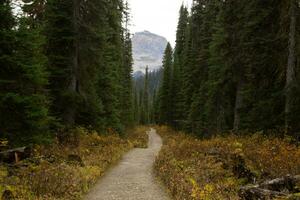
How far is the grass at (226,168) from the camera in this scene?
11.4 metres

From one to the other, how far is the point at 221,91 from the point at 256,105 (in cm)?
874

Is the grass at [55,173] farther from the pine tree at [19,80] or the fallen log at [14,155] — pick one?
the pine tree at [19,80]

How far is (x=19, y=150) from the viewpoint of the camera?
1359 centimetres

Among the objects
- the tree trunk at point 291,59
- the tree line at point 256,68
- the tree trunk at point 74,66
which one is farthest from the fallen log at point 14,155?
the tree trunk at point 291,59

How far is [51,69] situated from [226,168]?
43.0ft

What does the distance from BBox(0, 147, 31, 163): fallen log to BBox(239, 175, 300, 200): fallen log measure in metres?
7.71

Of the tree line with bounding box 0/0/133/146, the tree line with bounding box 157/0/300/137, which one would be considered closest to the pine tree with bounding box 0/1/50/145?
the tree line with bounding box 0/0/133/146

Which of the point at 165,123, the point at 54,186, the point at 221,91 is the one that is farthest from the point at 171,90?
the point at 54,186

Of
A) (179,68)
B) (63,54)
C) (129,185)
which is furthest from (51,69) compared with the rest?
(179,68)

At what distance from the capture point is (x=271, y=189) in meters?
9.48

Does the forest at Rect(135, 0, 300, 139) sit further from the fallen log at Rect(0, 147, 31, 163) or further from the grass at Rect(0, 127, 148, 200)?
the fallen log at Rect(0, 147, 31, 163)

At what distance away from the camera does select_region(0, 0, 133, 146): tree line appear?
15883mm

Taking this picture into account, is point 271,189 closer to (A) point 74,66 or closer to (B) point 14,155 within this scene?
(B) point 14,155

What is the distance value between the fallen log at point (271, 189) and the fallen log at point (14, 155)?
25.3ft
